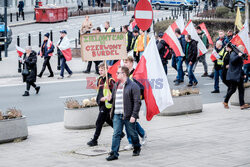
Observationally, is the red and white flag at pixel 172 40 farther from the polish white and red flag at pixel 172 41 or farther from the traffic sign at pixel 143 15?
the traffic sign at pixel 143 15

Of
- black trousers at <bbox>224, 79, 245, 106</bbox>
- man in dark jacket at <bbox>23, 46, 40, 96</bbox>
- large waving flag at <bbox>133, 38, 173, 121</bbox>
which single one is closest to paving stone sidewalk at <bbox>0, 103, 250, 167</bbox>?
large waving flag at <bbox>133, 38, 173, 121</bbox>

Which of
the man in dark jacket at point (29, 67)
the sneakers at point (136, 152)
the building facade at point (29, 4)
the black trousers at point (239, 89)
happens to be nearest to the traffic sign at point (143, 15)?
the sneakers at point (136, 152)

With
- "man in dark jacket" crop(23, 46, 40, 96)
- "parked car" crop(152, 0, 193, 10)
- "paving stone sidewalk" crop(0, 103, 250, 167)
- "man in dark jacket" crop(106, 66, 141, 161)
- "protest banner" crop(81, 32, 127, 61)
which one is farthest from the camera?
"parked car" crop(152, 0, 193, 10)

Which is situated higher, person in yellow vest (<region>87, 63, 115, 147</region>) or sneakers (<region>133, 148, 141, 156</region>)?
person in yellow vest (<region>87, 63, 115, 147</region>)

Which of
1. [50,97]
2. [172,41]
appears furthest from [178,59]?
[50,97]

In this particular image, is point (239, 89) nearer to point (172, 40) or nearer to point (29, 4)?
point (172, 40)

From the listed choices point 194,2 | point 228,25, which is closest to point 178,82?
point 228,25

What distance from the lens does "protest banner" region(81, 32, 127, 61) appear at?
38.9 feet

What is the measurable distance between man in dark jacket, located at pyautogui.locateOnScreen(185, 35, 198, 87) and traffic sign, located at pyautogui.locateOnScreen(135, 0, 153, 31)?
7.63 meters

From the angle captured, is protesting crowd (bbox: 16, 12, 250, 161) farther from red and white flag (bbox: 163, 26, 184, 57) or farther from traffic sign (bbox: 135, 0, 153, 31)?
traffic sign (bbox: 135, 0, 153, 31)

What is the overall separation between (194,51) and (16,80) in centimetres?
707

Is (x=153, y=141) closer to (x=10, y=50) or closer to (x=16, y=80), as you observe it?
(x=16, y=80)

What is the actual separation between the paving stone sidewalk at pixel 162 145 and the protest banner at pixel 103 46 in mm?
1698

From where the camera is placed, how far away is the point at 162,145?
11.9 metres
